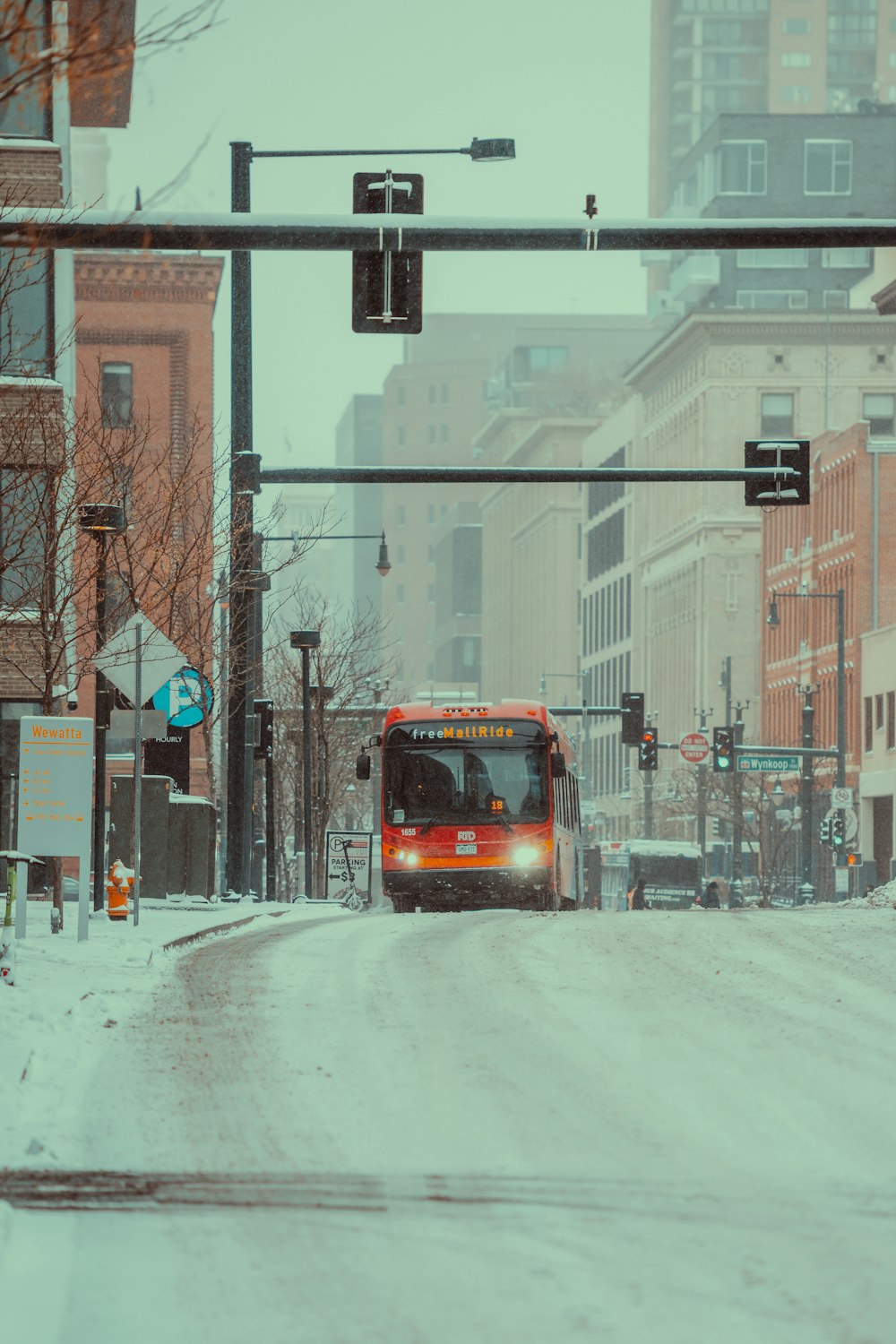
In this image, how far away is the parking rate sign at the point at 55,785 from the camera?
1861 centimetres

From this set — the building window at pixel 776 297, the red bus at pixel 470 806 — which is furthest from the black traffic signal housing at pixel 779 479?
the building window at pixel 776 297

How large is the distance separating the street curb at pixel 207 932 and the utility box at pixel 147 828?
1.50m

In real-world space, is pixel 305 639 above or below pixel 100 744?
above

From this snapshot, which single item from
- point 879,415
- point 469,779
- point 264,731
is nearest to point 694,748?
point 264,731

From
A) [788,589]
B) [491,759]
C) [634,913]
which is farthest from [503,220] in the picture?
[788,589]

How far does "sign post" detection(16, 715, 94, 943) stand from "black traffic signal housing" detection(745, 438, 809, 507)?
10881 mm

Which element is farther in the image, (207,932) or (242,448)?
(242,448)

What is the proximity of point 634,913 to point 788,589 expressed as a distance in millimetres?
89567

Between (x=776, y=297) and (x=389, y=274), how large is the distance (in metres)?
161

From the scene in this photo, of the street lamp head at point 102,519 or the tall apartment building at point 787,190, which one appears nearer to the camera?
the street lamp head at point 102,519

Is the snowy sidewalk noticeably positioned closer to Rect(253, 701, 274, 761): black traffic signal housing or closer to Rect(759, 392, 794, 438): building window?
Rect(253, 701, 274, 761): black traffic signal housing

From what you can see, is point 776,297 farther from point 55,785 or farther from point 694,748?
point 55,785

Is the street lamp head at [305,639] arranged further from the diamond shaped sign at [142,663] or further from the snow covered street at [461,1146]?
the snow covered street at [461,1146]

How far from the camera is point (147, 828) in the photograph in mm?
28797
